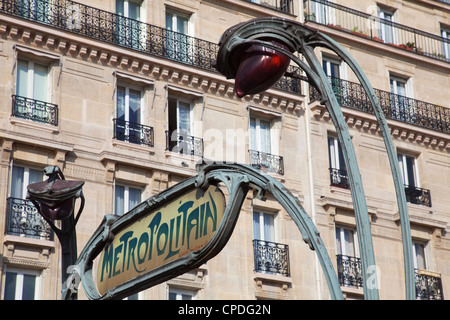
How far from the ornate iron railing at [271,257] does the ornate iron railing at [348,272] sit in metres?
1.59

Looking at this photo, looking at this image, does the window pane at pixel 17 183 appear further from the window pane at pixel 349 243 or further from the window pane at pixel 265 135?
the window pane at pixel 349 243

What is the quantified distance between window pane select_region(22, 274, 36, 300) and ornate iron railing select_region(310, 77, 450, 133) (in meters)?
9.38

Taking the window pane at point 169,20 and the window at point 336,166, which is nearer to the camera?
the window pane at point 169,20

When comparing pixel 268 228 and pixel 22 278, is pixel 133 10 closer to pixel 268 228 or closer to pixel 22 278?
pixel 268 228

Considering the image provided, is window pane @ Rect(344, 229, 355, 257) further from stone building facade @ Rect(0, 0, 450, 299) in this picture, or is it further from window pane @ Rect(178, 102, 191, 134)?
window pane @ Rect(178, 102, 191, 134)

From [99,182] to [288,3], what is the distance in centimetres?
829

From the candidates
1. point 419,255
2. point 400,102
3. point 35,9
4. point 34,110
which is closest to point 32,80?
point 34,110

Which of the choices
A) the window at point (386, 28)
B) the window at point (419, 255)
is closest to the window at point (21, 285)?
the window at point (419, 255)

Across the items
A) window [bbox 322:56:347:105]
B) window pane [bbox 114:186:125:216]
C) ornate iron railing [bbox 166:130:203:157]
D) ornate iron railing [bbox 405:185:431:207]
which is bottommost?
window pane [bbox 114:186:125:216]

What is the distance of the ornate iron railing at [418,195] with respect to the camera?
26.1m

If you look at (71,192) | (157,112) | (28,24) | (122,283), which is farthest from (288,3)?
(122,283)

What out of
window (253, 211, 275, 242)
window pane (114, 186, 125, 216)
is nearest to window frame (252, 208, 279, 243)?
window (253, 211, 275, 242)

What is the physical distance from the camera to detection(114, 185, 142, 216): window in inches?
840

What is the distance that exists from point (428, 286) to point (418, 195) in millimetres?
2623
